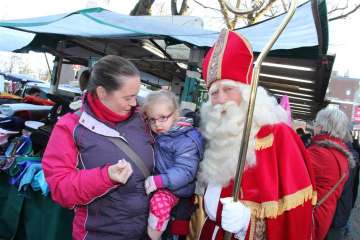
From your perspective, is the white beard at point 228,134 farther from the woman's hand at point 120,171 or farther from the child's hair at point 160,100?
the woman's hand at point 120,171

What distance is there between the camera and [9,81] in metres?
19.3

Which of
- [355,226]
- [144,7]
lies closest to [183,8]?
[144,7]

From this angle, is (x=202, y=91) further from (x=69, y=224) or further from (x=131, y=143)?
(x=131, y=143)

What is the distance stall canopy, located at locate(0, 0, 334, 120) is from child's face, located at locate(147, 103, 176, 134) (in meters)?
0.95

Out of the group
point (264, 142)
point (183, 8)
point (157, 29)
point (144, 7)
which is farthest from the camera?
point (183, 8)

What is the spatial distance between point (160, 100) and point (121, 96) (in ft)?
1.13

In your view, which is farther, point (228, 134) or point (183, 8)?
point (183, 8)

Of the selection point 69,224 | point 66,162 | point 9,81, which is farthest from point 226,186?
point 9,81

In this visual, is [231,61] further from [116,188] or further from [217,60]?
[116,188]

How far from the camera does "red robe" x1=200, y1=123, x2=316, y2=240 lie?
1934 mm

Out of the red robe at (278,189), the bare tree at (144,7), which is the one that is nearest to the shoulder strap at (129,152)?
the red robe at (278,189)

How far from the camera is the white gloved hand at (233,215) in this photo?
1.73 m

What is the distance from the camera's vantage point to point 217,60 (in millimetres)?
2129

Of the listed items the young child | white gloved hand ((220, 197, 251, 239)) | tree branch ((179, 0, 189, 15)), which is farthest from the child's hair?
tree branch ((179, 0, 189, 15))
